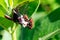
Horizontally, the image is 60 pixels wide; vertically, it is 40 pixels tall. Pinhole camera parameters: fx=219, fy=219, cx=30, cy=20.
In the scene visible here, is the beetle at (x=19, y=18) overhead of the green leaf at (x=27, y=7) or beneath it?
beneath

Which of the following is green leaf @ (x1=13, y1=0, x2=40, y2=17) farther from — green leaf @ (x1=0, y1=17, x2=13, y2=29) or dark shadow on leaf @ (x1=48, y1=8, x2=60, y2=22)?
dark shadow on leaf @ (x1=48, y1=8, x2=60, y2=22)

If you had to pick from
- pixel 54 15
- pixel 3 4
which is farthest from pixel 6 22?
pixel 54 15

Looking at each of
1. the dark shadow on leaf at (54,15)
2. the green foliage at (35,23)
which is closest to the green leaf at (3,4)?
the green foliage at (35,23)

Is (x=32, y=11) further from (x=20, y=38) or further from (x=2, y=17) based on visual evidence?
(x=20, y=38)

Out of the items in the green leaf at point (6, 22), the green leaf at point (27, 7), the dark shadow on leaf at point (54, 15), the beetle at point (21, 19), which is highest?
the dark shadow on leaf at point (54, 15)

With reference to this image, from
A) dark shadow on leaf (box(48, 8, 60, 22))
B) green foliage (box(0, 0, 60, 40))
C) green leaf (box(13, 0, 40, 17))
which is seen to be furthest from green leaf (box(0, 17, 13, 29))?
dark shadow on leaf (box(48, 8, 60, 22))

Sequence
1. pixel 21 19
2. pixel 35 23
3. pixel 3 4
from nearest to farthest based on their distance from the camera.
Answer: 1. pixel 21 19
2. pixel 3 4
3. pixel 35 23

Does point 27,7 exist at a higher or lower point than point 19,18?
higher

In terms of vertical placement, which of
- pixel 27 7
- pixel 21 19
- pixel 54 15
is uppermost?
pixel 54 15

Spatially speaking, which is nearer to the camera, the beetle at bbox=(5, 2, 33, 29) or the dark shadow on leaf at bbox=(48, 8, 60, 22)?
the beetle at bbox=(5, 2, 33, 29)

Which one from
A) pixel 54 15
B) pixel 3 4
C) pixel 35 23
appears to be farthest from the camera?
pixel 35 23

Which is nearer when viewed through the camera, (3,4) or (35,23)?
(3,4)

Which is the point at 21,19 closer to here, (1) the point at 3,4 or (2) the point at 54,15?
(1) the point at 3,4

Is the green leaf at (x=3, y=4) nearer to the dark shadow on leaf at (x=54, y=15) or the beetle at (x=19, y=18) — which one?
the beetle at (x=19, y=18)
